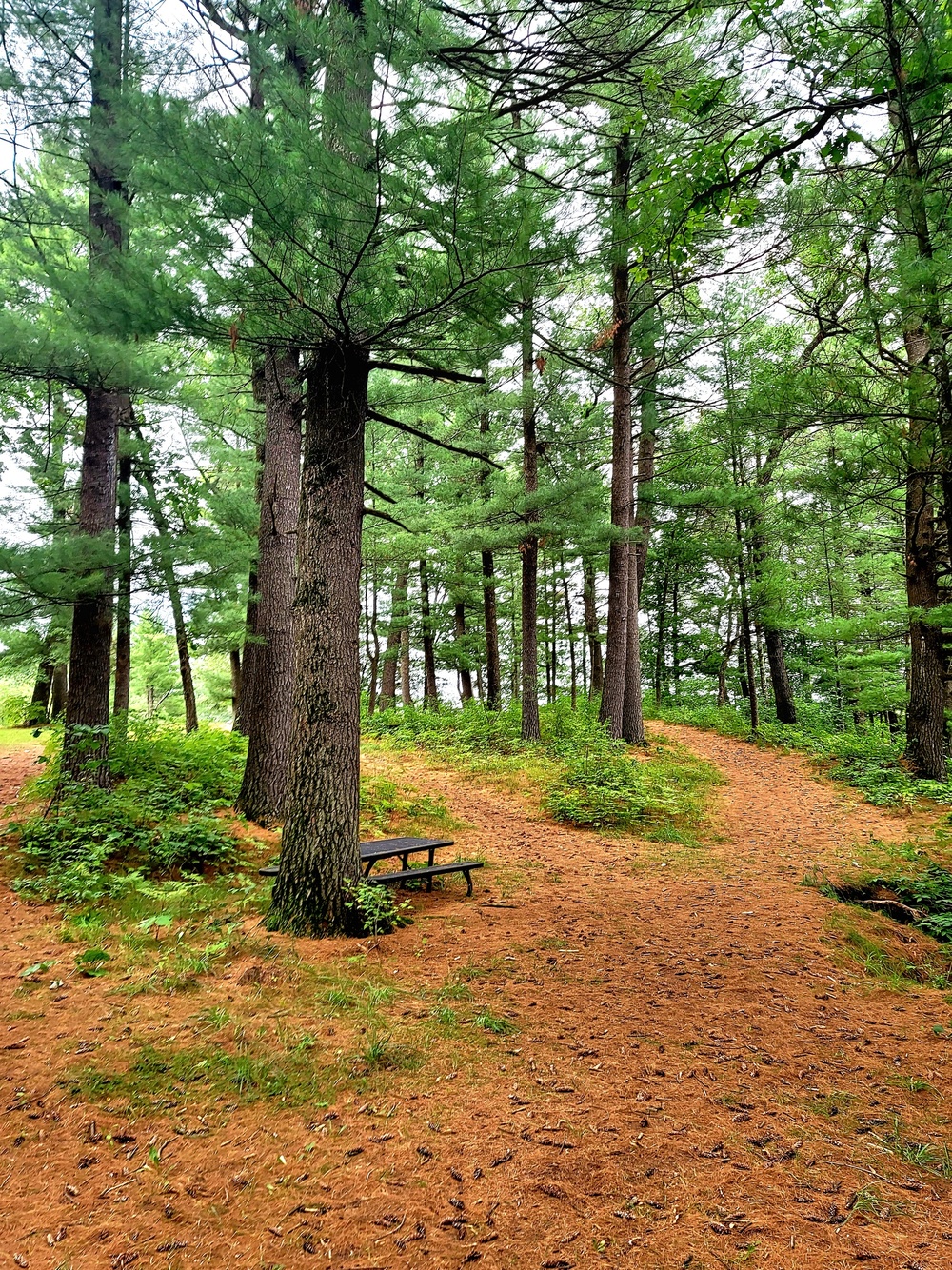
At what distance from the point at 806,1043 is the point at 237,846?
497cm

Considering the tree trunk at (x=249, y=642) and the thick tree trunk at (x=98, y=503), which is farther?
the tree trunk at (x=249, y=642)

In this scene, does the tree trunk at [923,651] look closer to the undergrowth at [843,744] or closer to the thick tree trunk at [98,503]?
the undergrowth at [843,744]

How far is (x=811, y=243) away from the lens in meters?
5.96

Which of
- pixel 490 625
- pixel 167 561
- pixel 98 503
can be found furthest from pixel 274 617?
pixel 490 625

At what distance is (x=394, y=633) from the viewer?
20.2 metres

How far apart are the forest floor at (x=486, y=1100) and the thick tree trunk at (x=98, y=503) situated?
86.8 inches

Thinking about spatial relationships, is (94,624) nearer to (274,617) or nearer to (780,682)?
(274,617)

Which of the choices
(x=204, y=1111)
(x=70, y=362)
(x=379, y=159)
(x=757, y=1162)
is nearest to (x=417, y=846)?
(x=204, y=1111)

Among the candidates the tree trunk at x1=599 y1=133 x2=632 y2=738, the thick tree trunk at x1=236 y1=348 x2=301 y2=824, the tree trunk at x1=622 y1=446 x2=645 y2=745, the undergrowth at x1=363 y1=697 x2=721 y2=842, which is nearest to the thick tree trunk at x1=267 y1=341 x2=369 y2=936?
the thick tree trunk at x1=236 y1=348 x2=301 y2=824

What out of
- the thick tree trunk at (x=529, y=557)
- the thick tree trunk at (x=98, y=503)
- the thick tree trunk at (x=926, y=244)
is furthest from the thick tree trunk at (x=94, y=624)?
the thick tree trunk at (x=926, y=244)

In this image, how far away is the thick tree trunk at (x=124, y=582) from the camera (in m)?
6.70

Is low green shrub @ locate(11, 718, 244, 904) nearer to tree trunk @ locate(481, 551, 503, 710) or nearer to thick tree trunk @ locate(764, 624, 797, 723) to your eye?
tree trunk @ locate(481, 551, 503, 710)

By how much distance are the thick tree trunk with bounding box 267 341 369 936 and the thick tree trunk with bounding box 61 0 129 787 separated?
9.82 feet

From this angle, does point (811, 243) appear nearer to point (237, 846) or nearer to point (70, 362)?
point (70, 362)
